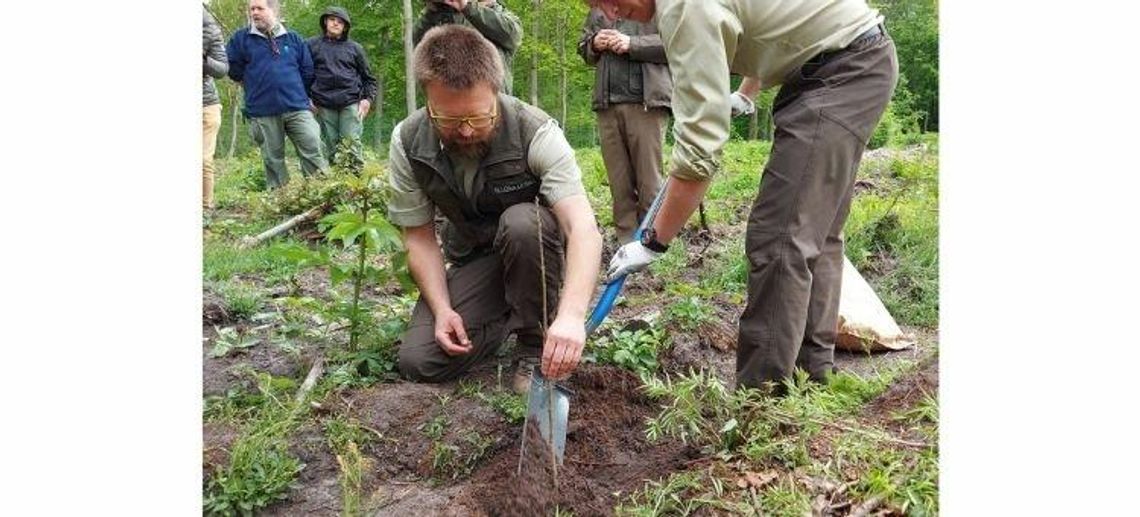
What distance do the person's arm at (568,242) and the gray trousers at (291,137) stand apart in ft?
15.2

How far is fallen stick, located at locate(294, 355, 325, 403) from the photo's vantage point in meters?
2.86

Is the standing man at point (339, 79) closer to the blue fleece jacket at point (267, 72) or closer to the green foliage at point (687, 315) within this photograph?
the blue fleece jacket at point (267, 72)

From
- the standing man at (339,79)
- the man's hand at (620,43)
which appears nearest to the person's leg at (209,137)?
the standing man at (339,79)

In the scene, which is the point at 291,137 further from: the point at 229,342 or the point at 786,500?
the point at 786,500

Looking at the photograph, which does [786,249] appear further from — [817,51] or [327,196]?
[327,196]

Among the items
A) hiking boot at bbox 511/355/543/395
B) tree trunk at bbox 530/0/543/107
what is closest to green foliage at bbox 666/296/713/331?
hiking boot at bbox 511/355/543/395

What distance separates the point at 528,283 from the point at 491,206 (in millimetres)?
344

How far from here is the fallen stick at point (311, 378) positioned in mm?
2861

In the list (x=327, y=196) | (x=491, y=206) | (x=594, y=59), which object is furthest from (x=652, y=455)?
(x=327, y=196)

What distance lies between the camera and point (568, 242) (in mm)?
2795

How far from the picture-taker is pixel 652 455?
2.57 metres

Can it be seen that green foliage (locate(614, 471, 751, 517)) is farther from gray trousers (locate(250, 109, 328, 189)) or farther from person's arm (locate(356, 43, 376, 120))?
person's arm (locate(356, 43, 376, 120))

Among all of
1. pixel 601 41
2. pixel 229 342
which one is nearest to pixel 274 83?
pixel 601 41

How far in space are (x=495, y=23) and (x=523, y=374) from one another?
7.99ft
